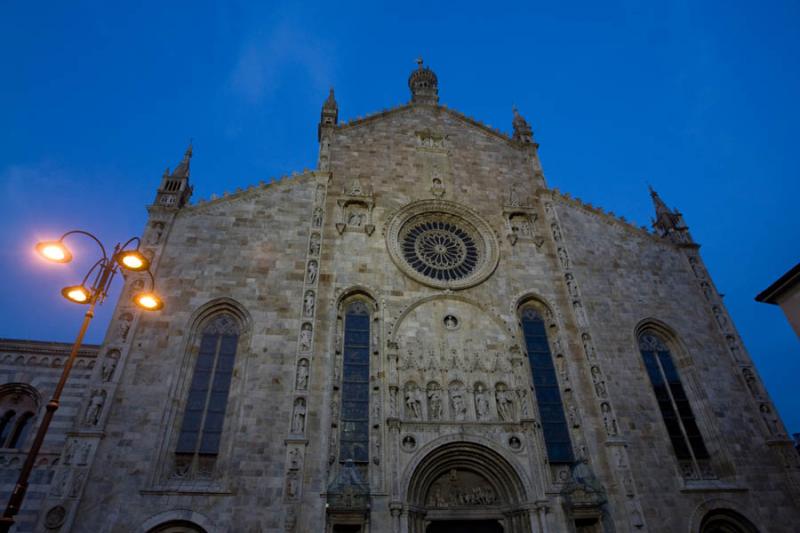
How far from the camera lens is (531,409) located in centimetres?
1581

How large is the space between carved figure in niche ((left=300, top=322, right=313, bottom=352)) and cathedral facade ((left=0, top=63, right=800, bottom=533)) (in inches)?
3.5

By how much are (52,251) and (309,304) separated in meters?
8.99

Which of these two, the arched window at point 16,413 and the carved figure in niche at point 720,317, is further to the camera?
the carved figure in niche at point 720,317

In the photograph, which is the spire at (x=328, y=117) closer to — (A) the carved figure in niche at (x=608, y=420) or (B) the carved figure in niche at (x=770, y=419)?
(A) the carved figure in niche at (x=608, y=420)

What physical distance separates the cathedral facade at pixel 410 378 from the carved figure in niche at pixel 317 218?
0.26 ft

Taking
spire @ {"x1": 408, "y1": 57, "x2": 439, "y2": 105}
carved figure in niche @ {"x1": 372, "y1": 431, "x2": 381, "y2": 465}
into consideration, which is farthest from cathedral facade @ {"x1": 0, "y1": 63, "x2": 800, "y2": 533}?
spire @ {"x1": 408, "y1": 57, "x2": 439, "y2": 105}

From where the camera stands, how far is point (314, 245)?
17.8 meters

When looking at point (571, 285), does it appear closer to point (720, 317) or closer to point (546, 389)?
point (546, 389)

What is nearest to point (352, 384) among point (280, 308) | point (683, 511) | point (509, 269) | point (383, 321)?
point (383, 321)

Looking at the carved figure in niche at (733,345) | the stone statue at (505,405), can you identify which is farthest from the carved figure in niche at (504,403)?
the carved figure in niche at (733,345)

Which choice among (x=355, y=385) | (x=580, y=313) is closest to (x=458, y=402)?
(x=355, y=385)

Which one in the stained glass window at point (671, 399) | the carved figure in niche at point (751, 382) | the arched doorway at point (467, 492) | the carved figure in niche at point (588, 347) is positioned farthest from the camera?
the carved figure in niche at point (751, 382)

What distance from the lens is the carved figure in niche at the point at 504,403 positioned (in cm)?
1573

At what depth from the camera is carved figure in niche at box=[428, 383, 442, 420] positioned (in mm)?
15422
